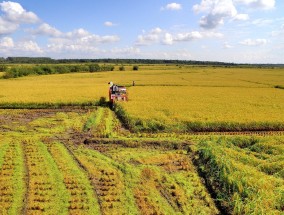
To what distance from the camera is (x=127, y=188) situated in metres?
10.4

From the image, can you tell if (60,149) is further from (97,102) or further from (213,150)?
(97,102)

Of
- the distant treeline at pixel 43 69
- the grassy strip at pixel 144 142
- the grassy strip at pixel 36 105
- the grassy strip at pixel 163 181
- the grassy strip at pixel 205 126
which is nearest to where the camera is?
the grassy strip at pixel 163 181

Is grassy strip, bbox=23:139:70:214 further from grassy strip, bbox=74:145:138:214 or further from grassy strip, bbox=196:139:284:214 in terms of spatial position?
grassy strip, bbox=196:139:284:214

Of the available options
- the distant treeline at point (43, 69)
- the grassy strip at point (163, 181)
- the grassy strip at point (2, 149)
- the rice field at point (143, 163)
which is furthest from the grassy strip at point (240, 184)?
the distant treeline at point (43, 69)

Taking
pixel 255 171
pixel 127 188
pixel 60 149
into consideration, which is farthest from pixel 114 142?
pixel 255 171

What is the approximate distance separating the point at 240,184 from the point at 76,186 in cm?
520

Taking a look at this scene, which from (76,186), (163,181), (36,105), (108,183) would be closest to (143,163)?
(163,181)

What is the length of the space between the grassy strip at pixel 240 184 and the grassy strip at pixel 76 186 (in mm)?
3912

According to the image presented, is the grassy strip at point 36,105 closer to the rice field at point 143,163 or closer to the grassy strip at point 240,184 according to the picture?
the rice field at point 143,163

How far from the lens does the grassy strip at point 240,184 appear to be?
8930 mm

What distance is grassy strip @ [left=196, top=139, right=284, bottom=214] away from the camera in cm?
893

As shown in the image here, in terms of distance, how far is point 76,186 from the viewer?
10414mm

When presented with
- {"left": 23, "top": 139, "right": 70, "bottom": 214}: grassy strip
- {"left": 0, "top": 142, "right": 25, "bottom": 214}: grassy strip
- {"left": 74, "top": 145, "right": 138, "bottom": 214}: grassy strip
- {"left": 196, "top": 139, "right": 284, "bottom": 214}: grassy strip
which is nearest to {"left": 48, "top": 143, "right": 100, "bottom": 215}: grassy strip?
{"left": 23, "top": 139, "right": 70, "bottom": 214}: grassy strip

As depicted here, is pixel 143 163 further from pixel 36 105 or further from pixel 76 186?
pixel 36 105
